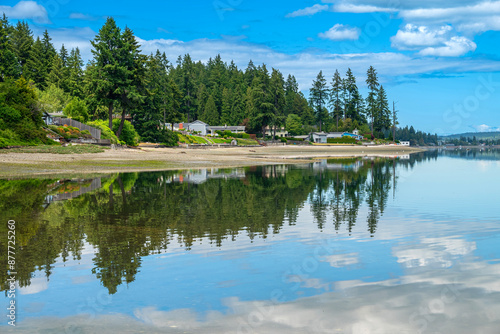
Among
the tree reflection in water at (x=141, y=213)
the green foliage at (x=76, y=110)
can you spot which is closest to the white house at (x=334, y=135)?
the green foliage at (x=76, y=110)

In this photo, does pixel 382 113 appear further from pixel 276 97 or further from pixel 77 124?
pixel 77 124

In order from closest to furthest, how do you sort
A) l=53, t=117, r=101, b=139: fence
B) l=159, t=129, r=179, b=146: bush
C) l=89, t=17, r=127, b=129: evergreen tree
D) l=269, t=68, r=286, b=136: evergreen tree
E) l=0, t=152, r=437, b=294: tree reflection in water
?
l=0, t=152, r=437, b=294: tree reflection in water
l=53, t=117, r=101, b=139: fence
l=89, t=17, r=127, b=129: evergreen tree
l=159, t=129, r=179, b=146: bush
l=269, t=68, r=286, b=136: evergreen tree

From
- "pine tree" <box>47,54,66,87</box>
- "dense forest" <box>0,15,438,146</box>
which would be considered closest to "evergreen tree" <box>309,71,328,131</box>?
"dense forest" <box>0,15,438,146</box>

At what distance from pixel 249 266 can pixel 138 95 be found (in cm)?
5982

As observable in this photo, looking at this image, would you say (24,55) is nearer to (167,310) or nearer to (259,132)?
(259,132)

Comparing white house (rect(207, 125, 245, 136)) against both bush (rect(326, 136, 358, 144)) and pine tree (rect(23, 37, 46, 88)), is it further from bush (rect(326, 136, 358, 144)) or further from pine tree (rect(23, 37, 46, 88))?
pine tree (rect(23, 37, 46, 88))

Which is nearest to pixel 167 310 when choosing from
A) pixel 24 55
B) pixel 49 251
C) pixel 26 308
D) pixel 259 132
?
pixel 26 308

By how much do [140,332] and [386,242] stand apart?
8.07 metres

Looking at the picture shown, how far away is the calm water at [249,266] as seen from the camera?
6.87 meters

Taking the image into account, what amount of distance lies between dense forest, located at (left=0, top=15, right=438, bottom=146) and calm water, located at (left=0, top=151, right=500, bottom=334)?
3209cm

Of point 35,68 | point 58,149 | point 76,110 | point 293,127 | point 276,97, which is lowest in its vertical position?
point 58,149

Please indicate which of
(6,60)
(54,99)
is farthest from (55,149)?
(6,60)

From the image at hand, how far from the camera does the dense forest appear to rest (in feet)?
→ 210

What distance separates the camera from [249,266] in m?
9.95
